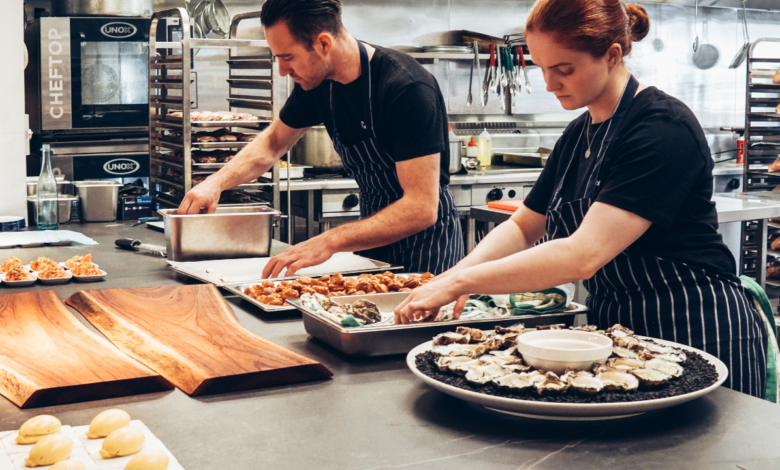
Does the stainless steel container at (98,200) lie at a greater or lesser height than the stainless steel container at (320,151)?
lesser

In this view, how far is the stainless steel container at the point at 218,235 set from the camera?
2.53m

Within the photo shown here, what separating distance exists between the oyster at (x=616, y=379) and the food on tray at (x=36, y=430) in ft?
2.54

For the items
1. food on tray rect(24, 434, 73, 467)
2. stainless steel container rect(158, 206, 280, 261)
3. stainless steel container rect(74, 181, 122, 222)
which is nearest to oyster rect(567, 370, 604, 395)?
food on tray rect(24, 434, 73, 467)

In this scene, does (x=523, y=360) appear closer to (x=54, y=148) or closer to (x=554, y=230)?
(x=554, y=230)

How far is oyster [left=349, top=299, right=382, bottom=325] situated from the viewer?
1.62m

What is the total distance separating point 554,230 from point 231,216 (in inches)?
44.3

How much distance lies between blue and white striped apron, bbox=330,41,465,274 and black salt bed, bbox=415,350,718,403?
51.2 inches

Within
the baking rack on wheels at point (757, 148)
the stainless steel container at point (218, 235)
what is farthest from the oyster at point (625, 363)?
the baking rack on wheels at point (757, 148)

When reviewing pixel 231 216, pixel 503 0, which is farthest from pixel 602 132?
pixel 503 0

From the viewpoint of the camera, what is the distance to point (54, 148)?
15.6 feet

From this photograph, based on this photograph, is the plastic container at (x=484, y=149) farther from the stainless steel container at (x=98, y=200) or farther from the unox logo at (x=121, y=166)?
the stainless steel container at (x=98, y=200)

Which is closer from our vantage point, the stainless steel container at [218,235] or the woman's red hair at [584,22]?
the woman's red hair at [584,22]

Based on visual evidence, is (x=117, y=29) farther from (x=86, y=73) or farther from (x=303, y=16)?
(x=303, y=16)

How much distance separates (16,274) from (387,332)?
4.28 feet
